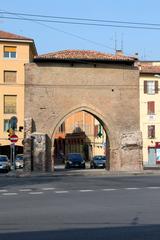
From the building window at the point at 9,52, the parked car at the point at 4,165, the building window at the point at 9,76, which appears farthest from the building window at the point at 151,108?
the parked car at the point at 4,165

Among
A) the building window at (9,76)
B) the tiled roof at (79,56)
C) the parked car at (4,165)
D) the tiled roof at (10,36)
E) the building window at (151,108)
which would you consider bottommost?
the parked car at (4,165)

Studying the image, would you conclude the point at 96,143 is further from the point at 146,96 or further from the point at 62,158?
the point at 146,96

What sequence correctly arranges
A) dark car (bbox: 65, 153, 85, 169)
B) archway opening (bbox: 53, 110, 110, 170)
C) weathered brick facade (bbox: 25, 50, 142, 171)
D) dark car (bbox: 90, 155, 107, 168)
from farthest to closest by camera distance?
1. archway opening (bbox: 53, 110, 110, 170)
2. dark car (bbox: 90, 155, 107, 168)
3. dark car (bbox: 65, 153, 85, 169)
4. weathered brick facade (bbox: 25, 50, 142, 171)

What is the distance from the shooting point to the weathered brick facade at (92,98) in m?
44.9

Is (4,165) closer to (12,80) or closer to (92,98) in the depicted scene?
(92,98)

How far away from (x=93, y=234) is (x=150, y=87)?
216 feet

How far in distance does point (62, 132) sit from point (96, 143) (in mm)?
8135

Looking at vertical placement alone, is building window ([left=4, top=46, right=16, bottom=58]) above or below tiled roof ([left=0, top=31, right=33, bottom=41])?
below

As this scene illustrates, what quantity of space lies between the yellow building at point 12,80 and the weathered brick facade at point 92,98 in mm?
26091

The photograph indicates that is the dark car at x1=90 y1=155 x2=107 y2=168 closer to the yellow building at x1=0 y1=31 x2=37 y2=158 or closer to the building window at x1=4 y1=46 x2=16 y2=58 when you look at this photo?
the yellow building at x1=0 y1=31 x2=37 y2=158

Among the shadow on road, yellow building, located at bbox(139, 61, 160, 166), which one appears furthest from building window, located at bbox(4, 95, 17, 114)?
the shadow on road

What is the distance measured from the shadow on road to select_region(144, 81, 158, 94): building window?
2542 inches

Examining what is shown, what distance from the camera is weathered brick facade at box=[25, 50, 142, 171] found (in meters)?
44.9

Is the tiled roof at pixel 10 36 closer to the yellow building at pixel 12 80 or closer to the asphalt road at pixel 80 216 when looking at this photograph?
the yellow building at pixel 12 80
